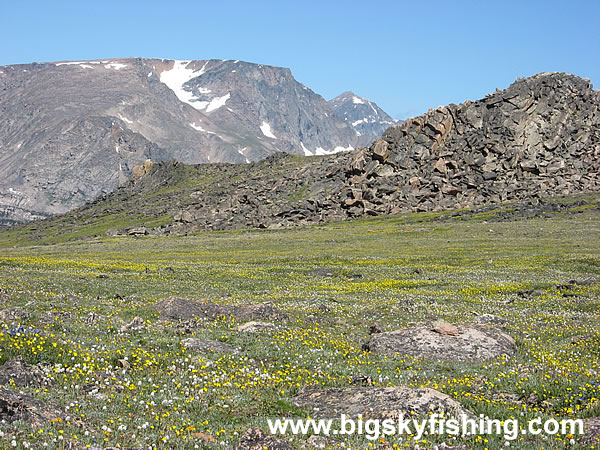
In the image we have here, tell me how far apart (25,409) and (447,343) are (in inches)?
558

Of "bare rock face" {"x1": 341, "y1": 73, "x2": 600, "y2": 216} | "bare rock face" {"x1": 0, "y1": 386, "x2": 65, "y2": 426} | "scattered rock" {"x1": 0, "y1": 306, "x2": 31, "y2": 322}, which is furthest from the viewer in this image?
"bare rock face" {"x1": 341, "y1": 73, "x2": 600, "y2": 216}

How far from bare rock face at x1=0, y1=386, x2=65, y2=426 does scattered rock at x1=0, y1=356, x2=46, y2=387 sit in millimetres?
1528

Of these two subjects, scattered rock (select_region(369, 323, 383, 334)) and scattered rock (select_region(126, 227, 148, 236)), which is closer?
scattered rock (select_region(369, 323, 383, 334))

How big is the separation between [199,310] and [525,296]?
74.9ft

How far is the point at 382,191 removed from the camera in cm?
13888

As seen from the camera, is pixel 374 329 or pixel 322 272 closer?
pixel 374 329

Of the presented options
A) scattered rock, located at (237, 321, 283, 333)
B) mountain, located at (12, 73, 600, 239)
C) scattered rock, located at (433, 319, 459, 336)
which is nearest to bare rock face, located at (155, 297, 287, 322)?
scattered rock, located at (237, 321, 283, 333)

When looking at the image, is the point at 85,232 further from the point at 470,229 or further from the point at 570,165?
the point at 570,165

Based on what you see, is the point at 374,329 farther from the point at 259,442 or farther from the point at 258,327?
the point at 259,442

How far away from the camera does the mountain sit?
445 feet

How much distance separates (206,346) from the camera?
17047mm

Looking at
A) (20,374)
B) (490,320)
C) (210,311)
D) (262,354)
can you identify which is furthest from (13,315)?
(490,320)

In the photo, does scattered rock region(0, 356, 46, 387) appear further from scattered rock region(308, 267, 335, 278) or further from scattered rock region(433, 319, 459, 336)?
scattered rock region(308, 267, 335, 278)

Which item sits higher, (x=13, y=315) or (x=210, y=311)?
(x=13, y=315)
